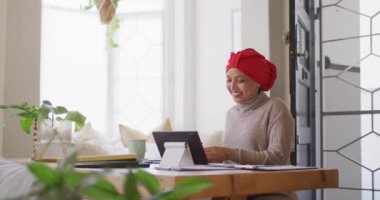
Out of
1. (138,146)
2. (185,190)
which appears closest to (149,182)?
(185,190)

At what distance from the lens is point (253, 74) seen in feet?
8.87

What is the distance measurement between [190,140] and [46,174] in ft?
5.10

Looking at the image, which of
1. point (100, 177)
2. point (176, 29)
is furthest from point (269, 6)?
point (100, 177)

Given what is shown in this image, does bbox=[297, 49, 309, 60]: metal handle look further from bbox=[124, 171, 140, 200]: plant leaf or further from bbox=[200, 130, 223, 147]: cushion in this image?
bbox=[124, 171, 140, 200]: plant leaf

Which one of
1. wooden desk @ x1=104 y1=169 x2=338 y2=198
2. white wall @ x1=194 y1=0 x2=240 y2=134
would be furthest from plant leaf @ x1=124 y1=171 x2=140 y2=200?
white wall @ x1=194 y1=0 x2=240 y2=134

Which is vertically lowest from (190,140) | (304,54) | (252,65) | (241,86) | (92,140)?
(92,140)

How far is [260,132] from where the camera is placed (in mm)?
2598

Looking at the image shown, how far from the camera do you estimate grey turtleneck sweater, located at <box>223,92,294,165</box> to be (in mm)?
2395

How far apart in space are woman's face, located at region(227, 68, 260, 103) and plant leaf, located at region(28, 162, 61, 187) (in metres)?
2.31

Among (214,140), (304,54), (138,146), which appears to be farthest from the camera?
(214,140)

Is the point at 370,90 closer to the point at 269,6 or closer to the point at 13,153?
the point at 269,6

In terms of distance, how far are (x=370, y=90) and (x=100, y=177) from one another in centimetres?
364

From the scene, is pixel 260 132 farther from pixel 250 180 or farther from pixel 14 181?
pixel 14 181

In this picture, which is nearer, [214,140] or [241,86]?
[241,86]
